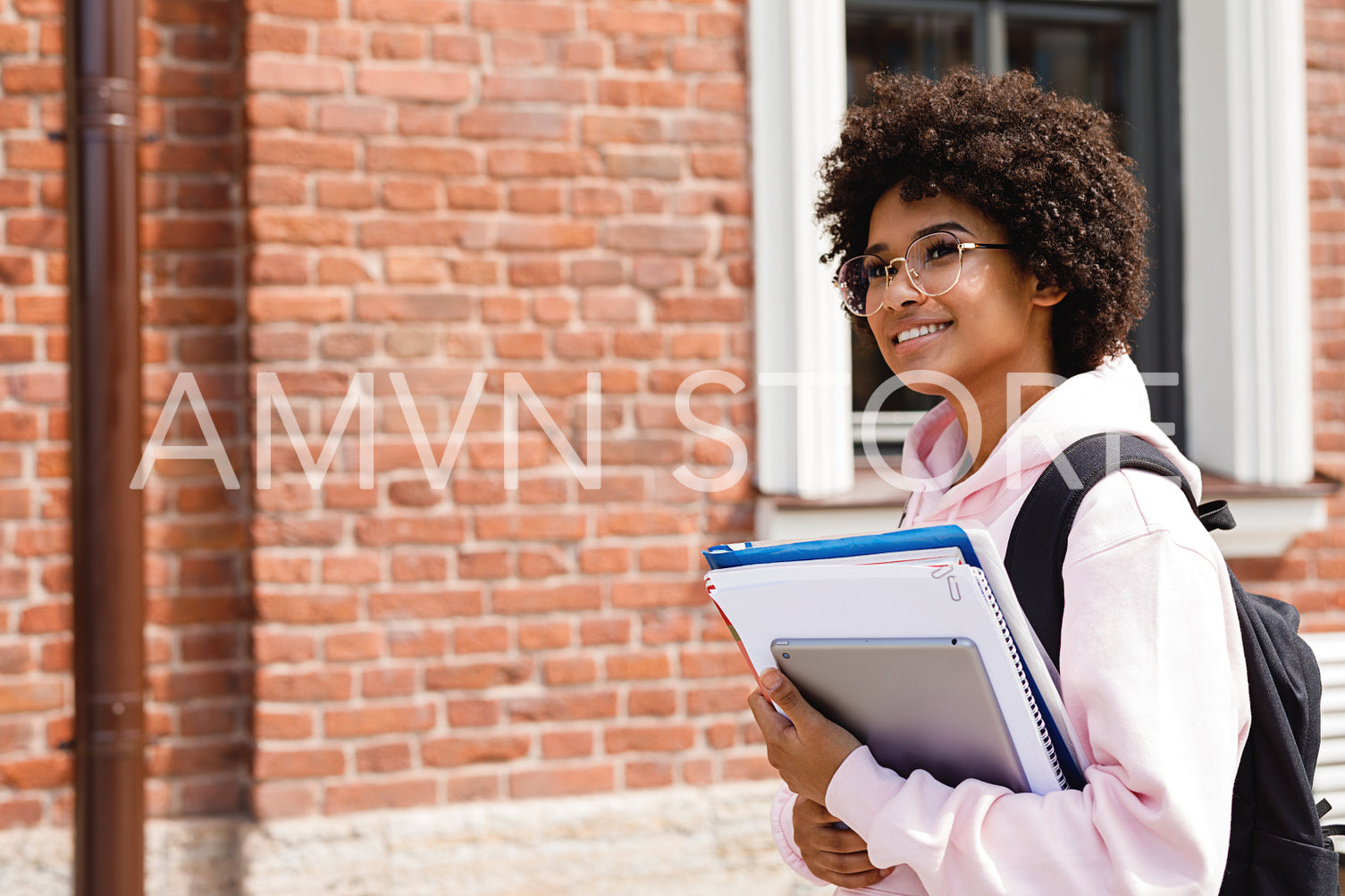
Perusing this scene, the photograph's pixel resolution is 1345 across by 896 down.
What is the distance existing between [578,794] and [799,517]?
36.9 inches

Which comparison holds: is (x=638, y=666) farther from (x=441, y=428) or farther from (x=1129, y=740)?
(x=1129, y=740)

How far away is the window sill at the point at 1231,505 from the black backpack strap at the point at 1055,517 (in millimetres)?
1769

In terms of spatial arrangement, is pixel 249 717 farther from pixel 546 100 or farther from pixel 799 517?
pixel 546 100

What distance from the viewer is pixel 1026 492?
1190 millimetres

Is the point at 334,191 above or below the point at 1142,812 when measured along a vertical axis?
above

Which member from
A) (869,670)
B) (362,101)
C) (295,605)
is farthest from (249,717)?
(869,670)

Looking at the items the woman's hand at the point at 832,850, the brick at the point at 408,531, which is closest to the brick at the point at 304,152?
the brick at the point at 408,531

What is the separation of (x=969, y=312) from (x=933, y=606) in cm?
46

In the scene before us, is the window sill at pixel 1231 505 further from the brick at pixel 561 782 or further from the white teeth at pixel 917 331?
the white teeth at pixel 917 331

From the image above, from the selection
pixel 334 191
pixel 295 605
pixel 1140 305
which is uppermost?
pixel 334 191

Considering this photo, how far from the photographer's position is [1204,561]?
1061mm

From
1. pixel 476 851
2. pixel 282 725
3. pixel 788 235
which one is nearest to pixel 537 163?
pixel 788 235

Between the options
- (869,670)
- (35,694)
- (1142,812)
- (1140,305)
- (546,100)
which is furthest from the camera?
(546,100)

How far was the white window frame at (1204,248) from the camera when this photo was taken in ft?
9.69
